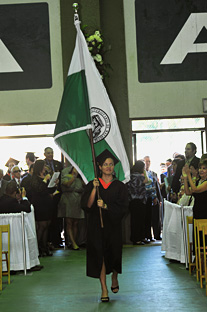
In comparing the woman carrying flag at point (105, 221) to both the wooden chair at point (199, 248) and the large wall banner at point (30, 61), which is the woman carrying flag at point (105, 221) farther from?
the large wall banner at point (30, 61)

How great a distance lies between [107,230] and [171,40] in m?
6.25

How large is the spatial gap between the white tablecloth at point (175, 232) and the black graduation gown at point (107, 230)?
6.35 feet

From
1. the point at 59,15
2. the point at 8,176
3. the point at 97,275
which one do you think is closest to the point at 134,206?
the point at 8,176

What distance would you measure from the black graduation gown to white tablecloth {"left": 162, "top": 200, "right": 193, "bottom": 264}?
1934mm

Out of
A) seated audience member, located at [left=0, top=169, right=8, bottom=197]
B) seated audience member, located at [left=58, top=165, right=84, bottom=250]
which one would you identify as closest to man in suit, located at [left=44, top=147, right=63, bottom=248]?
seated audience member, located at [left=58, top=165, right=84, bottom=250]

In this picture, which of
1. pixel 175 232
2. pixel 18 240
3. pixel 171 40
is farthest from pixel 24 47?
pixel 175 232

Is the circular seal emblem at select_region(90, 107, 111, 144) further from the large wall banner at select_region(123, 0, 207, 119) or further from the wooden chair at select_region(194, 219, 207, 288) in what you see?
the large wall banner at select_region(123, 0, 207, 119)

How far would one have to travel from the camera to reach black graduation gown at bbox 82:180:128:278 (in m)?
6.58

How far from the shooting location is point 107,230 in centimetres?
669

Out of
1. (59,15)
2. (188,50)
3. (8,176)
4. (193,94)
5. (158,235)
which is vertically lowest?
(158,235)

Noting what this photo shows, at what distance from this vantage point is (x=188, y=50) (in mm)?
11906

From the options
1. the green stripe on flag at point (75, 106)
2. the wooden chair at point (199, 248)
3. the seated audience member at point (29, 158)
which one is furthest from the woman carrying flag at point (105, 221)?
the seated audience member at point (29, 158)

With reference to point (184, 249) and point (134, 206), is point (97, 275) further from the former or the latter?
point (134, 206)

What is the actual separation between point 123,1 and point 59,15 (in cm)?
132
